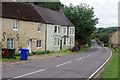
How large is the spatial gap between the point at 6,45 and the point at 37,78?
12904mm

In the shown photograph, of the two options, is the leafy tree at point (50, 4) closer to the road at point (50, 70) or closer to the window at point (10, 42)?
the window at point (10, 42)

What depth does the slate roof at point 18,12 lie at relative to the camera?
23211 mm

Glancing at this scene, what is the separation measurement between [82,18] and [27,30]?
23083 millimetres

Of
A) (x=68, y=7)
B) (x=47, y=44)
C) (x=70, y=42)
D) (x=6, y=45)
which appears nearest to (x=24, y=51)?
(x=6, y=45)

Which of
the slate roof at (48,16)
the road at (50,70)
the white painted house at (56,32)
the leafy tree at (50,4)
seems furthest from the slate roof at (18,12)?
the leafy tree at (50,4)

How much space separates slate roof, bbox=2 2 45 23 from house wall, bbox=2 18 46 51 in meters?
0.66

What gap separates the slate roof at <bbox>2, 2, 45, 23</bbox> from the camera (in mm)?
23211

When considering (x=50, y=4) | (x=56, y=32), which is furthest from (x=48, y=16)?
(x=50, y=4)

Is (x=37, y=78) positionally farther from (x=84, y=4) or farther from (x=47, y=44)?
(x=84, y=4)

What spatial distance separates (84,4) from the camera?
47125 mm

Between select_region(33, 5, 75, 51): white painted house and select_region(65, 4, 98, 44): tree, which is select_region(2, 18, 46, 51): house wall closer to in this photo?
select_region(33, 5, 75, 51): white painted house

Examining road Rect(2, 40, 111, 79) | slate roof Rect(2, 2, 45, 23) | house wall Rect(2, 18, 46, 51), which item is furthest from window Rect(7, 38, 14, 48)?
road Rect(2, 40, 111, 79)

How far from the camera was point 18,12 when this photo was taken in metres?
25.5

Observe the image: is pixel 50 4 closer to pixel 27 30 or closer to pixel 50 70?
pixel 27 30
